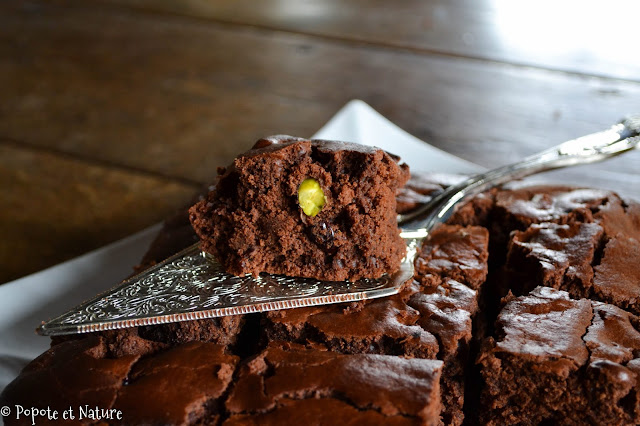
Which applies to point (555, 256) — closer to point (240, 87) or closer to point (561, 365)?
point (561, 365)

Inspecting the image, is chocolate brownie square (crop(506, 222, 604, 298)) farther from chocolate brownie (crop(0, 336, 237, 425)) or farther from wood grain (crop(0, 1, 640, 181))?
wood grain (crop(0, 1, 640, 181))

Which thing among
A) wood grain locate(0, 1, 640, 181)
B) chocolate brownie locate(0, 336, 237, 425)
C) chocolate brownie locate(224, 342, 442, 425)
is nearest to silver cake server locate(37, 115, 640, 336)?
chocolate brownie locate(0, 336, 237, 425)

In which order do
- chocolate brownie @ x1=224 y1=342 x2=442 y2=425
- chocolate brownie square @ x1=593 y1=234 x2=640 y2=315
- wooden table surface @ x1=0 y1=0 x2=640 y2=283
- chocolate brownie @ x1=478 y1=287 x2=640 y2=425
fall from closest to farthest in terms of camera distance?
chocolate brownie @ x1=224 y1=342 x2=442 y2=425 < chocolate brownie @ x1=478 y1=287 x2=640 y2=425 < chocolate brownie square @ x1=593 y1=234 x2=640 y2=315 < wooden table surface @ x1=0 y1=0 x2=640 y2=283

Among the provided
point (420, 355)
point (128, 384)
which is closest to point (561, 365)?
point (420, 355)

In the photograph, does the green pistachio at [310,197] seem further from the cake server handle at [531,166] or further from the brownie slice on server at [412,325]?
the cake server handle at [531,166]

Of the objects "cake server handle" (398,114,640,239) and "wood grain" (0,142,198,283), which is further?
"wood grain" (0,142,198,283)
